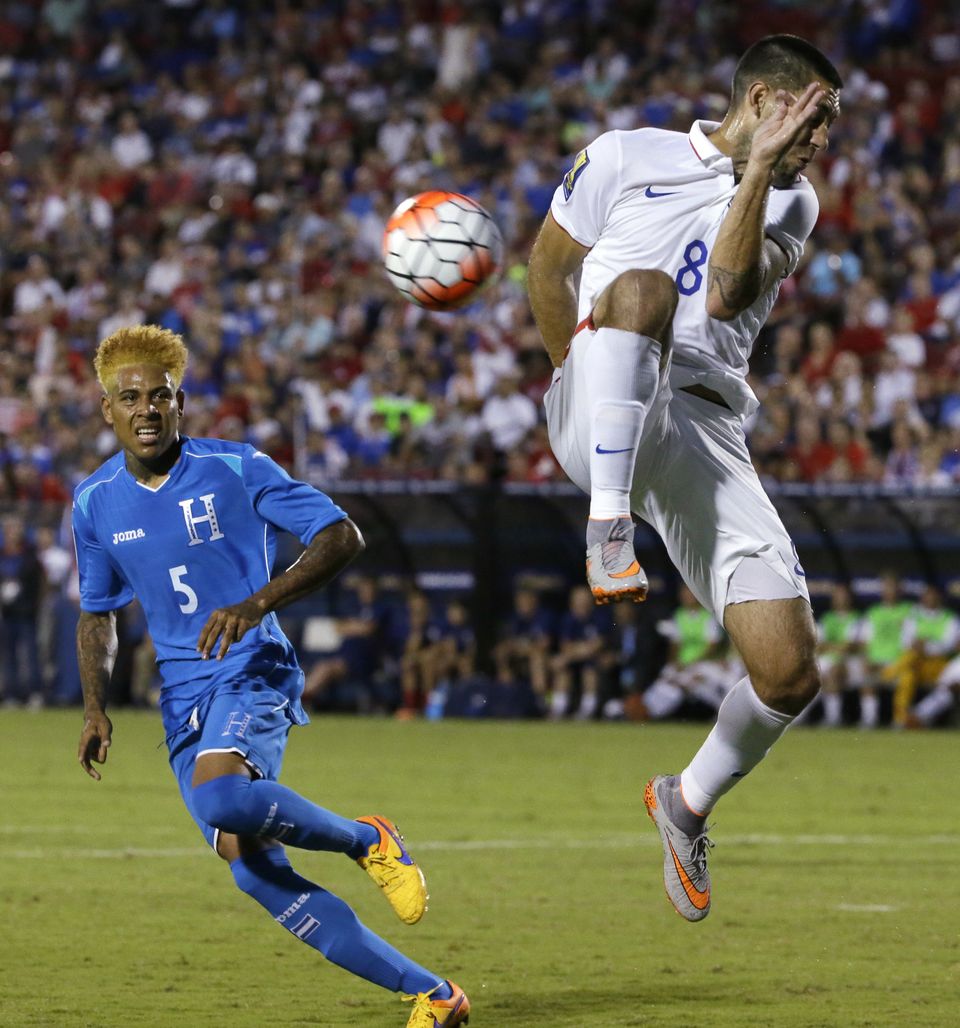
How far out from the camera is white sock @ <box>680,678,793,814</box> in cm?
605

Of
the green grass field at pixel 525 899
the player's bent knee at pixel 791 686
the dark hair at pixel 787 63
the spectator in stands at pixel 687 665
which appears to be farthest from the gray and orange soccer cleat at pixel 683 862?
the spectator in stands at pixel 687 665

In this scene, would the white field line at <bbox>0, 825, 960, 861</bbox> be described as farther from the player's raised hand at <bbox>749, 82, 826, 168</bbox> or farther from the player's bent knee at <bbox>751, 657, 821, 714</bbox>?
the player's raised hand at <bbox>749, 82, 826, 168</bbox>

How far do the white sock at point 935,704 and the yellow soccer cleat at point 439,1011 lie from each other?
1145 cm

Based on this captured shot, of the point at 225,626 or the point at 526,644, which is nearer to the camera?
the point at 225,626

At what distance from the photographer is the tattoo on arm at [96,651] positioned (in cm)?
610

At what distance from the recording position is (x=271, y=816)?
5641 mm

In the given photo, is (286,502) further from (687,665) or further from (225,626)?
(687,665)

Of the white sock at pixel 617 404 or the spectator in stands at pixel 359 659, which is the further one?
the spectator in stands at pixel 359 659

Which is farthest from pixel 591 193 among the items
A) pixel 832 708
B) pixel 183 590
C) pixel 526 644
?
pixel 526 644

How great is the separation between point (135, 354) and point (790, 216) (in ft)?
6.60

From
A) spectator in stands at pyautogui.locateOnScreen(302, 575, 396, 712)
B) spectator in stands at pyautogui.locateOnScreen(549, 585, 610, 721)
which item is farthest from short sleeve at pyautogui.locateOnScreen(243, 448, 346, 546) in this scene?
spectator in stands at pyautogui.locateOnScreen(302, 575, 396, 712)

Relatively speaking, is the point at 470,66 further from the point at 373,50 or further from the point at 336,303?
the point at 336,303

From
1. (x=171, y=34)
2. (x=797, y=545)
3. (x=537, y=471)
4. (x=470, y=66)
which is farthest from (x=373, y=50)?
(x=797, y=545)

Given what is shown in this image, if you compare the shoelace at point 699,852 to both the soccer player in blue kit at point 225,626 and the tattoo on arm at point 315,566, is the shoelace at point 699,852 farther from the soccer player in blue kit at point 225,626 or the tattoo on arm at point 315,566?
the tattoo on arm at point 315,566
